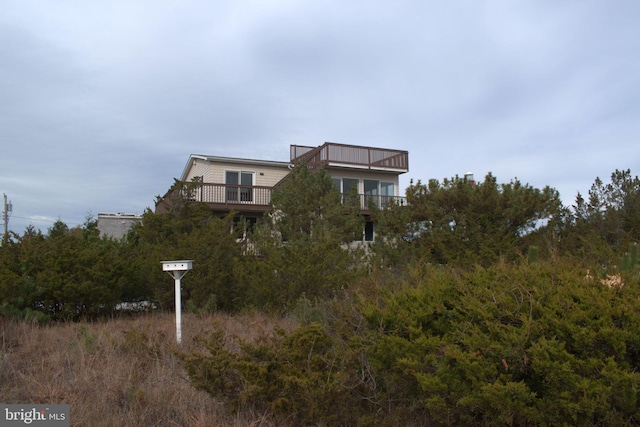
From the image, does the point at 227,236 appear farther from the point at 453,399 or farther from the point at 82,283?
the point at 453,399

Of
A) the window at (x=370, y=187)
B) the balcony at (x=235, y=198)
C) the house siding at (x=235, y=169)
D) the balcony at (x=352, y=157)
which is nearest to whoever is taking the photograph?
the balcony at (x=235, y=198)

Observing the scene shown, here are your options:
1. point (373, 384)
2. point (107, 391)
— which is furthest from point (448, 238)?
point (107, 391)

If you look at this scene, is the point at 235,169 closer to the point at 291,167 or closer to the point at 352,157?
the point at 291,167

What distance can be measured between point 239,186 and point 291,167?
3.15 meters

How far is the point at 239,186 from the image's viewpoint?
2234 centimetres

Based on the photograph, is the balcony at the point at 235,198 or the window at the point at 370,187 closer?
the balcony at the point at 235,198

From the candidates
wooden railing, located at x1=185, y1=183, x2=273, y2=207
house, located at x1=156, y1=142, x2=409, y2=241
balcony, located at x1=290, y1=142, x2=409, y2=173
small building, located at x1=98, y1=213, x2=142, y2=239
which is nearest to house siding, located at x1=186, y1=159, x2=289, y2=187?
house, located at x1=156, y1=142, x2=409, y2=241

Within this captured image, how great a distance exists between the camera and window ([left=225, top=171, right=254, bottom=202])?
2281cm

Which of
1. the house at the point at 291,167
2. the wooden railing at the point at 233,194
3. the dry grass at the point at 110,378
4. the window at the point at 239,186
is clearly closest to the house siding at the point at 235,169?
the house at the point at 291,167

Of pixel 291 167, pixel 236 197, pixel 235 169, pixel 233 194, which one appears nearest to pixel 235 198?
pixel 236 197

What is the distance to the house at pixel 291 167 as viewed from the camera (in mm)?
22516

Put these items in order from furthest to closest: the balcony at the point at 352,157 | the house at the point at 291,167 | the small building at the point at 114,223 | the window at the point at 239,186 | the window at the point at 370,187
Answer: the small building at the point at 114,223 < the window at the point at 370,187 < the balcony at the point at 352,157 < the window at the point at 239,186 < the house at the point at 291,167

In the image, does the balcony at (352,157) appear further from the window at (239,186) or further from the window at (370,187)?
the window at (239,186)

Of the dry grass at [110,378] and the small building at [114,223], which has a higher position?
the small building at [114,223]
